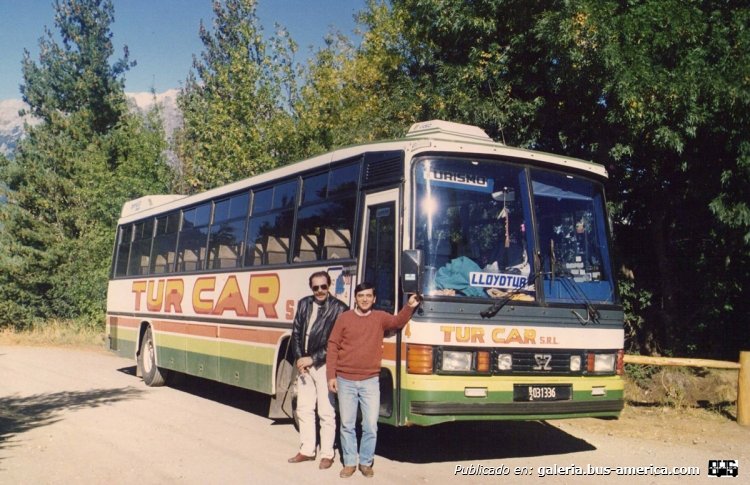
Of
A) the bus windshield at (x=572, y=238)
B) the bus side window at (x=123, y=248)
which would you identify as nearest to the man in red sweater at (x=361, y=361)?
the bus windshield at (x=572, y=238)

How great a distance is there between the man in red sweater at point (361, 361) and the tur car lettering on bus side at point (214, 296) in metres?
2.99

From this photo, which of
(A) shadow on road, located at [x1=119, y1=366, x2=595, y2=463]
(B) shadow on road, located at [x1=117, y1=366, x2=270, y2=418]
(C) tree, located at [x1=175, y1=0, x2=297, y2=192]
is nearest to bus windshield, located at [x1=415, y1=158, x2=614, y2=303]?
(A) shadow on road, located at [x1=119, y1=366, x2=595, y2=463]

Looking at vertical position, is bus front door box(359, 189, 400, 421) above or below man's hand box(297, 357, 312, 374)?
above

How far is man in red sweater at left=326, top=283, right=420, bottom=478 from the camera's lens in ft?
24.1

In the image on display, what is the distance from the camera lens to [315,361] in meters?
8.10

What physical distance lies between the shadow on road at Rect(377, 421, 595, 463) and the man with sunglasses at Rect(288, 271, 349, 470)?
0.96 meters

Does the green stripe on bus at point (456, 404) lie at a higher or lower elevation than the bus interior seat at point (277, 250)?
lower

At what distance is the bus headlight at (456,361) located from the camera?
294 inches

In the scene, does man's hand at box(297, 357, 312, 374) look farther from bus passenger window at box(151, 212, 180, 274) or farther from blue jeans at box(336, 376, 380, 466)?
bus passenger window at box(151, 212, 180, 274)

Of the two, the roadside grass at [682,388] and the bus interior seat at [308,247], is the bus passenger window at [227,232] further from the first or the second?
the roadside grass at [682,388]

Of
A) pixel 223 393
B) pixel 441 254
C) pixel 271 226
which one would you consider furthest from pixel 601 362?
pixel 223 393

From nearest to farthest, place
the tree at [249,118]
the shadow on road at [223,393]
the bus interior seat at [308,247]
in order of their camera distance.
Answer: the bus interior seat at [308,247]
the shadow on road at [223,393]
the tree at [249,118]

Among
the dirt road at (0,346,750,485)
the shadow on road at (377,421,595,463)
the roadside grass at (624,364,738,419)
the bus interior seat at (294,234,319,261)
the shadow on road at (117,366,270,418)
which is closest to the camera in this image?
the dirt road at (0,346,750,485)

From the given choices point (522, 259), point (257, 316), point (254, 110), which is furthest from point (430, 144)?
point (254, 110)
